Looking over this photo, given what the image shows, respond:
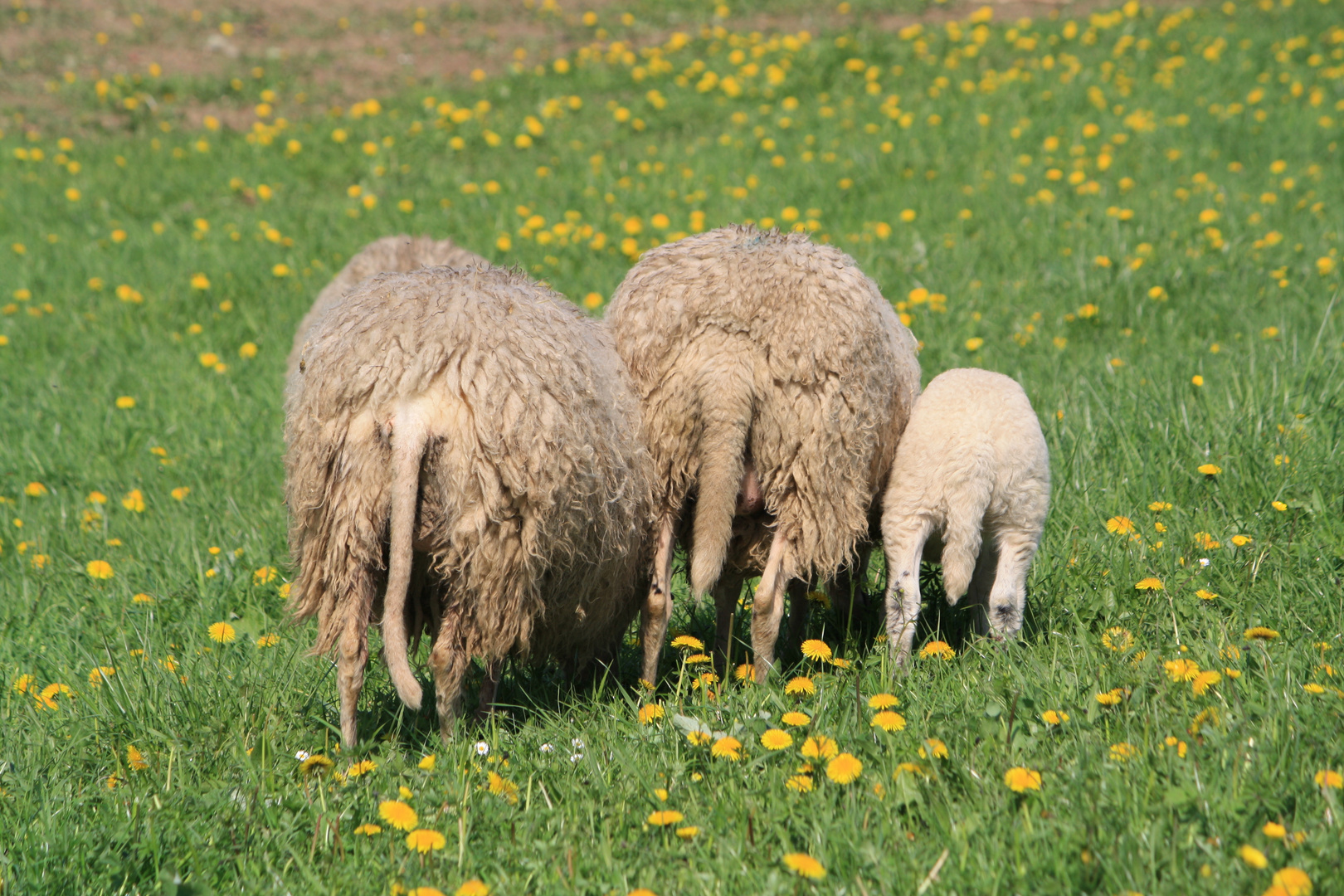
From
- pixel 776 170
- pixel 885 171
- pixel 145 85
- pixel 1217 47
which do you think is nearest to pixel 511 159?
pixel 776 170

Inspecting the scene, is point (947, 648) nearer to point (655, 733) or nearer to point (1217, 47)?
point (655, 733)

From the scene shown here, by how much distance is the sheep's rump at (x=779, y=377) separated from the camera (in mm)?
3256

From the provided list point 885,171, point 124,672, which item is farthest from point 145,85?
point 124,672

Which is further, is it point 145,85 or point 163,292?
point 145,85

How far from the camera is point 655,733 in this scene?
9.98 feet

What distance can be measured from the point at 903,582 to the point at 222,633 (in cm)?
239

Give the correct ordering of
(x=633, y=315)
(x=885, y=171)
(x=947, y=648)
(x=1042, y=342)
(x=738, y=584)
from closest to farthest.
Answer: (x=947, y=648), (x=633, y=315), (x=738, y=584), (x=1042, y=342), (x=885, y=171)

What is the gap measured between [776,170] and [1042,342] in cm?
353

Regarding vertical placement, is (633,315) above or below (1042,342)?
above

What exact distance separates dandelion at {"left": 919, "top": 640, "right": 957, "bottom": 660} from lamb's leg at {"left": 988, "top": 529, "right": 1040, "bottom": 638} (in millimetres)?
194

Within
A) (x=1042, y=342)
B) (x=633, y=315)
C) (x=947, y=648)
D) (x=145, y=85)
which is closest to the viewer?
(x=947, y=648)

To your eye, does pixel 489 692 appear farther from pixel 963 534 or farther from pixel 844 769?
pixel 963 534

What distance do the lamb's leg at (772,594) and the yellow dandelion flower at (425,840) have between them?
125cm

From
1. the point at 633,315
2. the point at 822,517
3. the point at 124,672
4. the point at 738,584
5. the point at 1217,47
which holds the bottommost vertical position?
the point at 124,672
